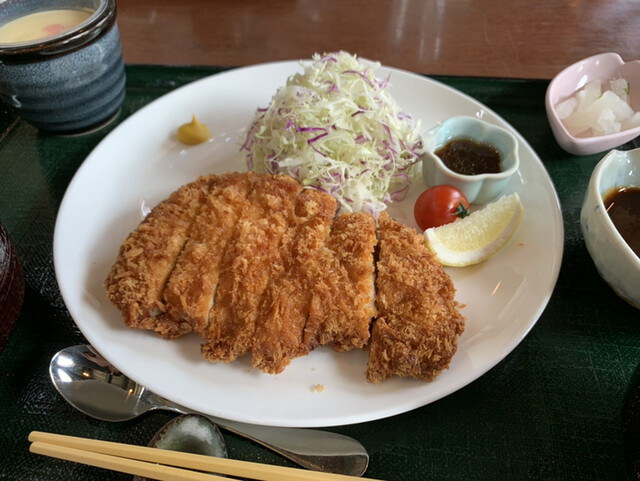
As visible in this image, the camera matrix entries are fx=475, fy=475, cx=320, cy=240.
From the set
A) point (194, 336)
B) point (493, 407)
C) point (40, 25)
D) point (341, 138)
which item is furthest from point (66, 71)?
point (493, 407)

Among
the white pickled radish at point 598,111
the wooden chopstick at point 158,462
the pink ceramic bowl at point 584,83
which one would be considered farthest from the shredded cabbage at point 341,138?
the wooden chopstick at point 158,462

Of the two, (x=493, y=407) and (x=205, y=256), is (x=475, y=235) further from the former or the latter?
(x=205, y=256)

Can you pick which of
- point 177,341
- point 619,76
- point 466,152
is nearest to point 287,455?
point 177,341

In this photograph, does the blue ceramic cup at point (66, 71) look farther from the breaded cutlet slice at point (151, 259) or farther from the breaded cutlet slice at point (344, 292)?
the breaded cutlet slice at point (344, 292)

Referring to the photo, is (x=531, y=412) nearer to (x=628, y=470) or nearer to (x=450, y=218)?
(x=628, y=470)

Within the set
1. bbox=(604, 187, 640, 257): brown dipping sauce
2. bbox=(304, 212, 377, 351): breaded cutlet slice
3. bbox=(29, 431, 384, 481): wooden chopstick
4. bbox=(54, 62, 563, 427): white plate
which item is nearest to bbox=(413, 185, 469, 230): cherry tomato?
bbox=(54, 62, 563, 427): white plate
